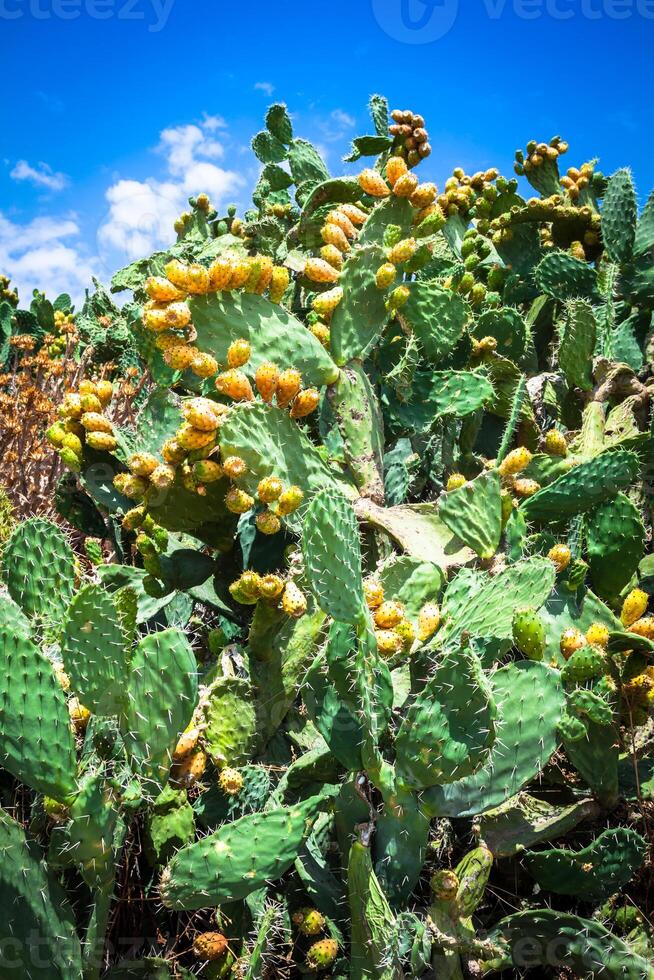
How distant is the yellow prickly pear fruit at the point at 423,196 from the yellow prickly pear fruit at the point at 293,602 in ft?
3.92

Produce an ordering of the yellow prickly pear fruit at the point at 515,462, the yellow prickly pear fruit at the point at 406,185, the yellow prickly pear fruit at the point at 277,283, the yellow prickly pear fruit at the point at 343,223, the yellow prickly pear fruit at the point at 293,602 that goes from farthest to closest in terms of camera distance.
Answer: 1. the yellow prickly pear fruit at the point at 343,223
2. the yellow prickly pear fruit at the point at 406,185
3. the yellow prickly pear fruit at the point at 515,462
4. the yellow prickly pear fruit at the point at 277,283
5. the yellow prickly pear fruit at the point at 293,602

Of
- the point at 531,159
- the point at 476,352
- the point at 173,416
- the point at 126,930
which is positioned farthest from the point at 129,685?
the point at 531,159

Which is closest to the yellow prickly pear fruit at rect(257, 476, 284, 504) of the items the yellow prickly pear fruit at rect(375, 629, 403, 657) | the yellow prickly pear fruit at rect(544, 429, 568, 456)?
the yellow prickly pear fruit at rect(375, 629, 403, 657)

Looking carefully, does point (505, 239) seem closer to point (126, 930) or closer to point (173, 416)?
point (173, 416)

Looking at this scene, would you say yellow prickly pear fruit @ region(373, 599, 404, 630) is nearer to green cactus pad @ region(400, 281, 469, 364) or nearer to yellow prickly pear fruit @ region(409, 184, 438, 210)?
green cactus pad @ region(400, 281, 469, 364)

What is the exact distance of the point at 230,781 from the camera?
1483mm

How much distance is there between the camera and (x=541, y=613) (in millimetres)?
1761

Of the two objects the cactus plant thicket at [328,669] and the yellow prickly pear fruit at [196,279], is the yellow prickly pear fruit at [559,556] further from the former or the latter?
the yellow prickly pear fruit at [196,279]

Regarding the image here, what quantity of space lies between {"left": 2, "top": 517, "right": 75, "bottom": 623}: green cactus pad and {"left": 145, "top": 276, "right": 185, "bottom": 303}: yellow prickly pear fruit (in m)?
0.56

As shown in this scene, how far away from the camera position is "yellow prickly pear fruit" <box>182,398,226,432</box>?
1526mm

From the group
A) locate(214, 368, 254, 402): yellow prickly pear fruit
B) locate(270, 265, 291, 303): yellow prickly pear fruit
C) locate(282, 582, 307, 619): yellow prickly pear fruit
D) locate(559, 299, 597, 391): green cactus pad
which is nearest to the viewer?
locate(282, 582, 307, 619): yellow prickly pear fruit

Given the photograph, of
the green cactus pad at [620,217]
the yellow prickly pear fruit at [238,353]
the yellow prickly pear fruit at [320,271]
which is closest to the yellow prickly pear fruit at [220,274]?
the yellow prickly pear fruit at [238,353]

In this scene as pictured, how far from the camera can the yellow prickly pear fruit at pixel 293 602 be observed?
1.51 meters

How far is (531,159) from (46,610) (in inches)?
119
